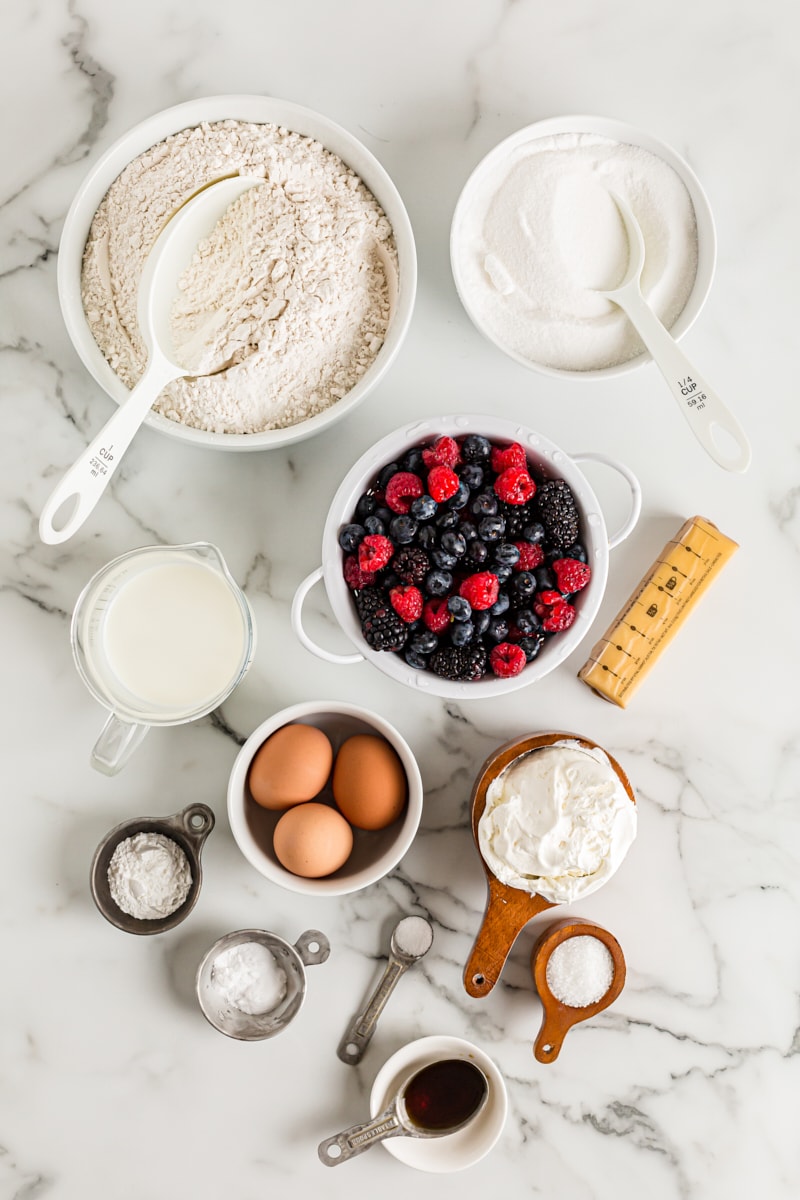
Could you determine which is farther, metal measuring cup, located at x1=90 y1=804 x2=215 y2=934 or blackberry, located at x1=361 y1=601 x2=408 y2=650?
metal measuring cup, located at x1=90 y1=804 x2=215 y2=934

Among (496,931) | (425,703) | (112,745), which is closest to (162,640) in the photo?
(112,745)

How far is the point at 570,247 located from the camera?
1102 millimetres

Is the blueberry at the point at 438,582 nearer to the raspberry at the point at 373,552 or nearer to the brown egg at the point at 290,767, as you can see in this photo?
the raspberry at the point at 373,552

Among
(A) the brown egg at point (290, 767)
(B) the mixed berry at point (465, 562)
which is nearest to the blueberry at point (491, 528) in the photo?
(B) the mixed berry at point (465, 562)

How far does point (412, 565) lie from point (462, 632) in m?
0.10

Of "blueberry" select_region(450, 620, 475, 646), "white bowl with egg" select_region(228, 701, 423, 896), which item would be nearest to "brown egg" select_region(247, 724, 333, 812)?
"white bowl with egg" select_region(228, 701, 423, 896)

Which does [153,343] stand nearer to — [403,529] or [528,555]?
[403,529]

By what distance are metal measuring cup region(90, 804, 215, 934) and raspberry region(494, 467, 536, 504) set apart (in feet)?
1.94

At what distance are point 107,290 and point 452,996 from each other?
1.08 meters

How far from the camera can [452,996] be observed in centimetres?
121

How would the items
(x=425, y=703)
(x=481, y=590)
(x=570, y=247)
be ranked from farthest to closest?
1. (x=425, y=703)
2. (x=570, y=247)
3. (x=481, y=590)

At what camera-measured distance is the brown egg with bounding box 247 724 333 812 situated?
1073 mm

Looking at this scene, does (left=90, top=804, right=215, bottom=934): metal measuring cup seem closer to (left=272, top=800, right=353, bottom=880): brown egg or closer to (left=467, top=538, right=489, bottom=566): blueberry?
(left=272, top=800, right=353, bottom=880): brown egg

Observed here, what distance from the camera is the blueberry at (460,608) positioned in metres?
1.00
